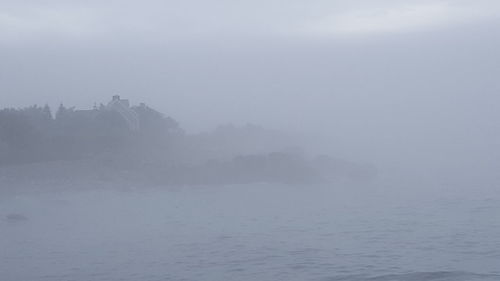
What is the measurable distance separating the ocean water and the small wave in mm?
19

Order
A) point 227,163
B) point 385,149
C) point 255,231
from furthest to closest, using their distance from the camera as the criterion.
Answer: point 385,149
point 227,163
point 255,231

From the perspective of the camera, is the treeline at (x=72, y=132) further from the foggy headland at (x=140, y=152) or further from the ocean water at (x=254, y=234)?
the ocean water at (x=254, y=234)

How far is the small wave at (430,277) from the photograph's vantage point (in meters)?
13.6

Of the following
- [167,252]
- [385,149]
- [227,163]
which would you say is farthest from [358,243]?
[385,149]

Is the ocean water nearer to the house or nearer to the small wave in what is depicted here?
the small wave

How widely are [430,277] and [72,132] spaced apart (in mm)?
28846

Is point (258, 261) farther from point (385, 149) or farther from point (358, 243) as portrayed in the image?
point (385, 149)

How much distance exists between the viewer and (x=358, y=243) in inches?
692

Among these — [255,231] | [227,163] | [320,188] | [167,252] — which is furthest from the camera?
[227,163]

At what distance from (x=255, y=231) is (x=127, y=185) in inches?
426

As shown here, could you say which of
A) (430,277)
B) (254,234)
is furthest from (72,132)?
(430,277)

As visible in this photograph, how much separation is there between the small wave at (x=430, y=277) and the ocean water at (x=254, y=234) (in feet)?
0.06

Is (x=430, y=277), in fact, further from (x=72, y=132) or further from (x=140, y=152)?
(x=72, y=132)

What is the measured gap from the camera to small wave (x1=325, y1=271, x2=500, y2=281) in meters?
13.6
